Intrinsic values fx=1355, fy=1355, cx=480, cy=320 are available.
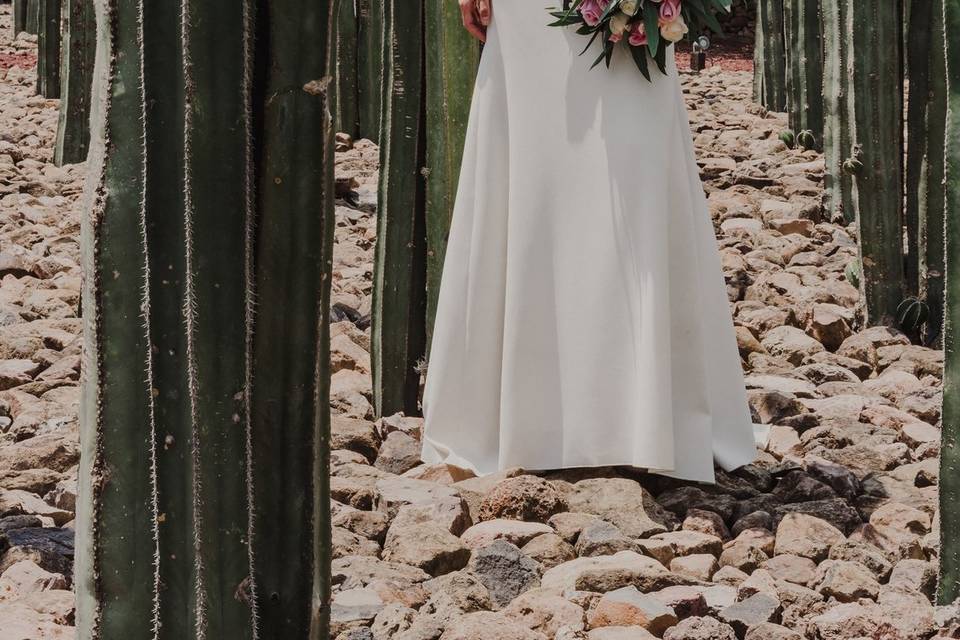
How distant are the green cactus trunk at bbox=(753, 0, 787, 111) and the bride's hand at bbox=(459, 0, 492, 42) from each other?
793 centimetres

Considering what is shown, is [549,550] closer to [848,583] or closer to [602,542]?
[602,542]

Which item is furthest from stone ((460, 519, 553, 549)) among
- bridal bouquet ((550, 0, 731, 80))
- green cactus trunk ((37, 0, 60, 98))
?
green cactus trunk ((37, 0, 60, 98))

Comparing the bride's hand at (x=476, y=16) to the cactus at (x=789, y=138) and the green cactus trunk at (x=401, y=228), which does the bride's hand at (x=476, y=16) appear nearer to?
the green cactus trunk at (x=401, y=228)

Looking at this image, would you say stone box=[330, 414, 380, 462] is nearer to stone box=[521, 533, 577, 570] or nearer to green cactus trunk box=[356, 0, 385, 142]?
stone box=[521, 533, 577, 570]

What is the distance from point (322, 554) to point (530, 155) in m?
1.78

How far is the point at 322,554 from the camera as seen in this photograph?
209cm

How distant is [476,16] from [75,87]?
18.4ft

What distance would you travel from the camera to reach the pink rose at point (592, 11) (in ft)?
11.5

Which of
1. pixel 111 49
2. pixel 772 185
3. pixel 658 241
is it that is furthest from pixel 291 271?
pixel 772 185

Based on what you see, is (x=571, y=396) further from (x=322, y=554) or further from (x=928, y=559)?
(x=322, y=554)

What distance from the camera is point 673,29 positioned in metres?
3.51

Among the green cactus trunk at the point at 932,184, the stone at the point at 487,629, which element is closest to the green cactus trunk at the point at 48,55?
the green cactus trunk at the point at 932,184

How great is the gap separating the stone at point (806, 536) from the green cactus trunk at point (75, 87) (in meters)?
6.40

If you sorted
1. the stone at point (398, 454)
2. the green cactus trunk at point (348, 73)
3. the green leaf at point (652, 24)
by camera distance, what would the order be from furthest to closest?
1. the green cactus trunk at point (348, 73)
2. the stone at point (398, 454)
3. the green leaf at point (652, 24)
